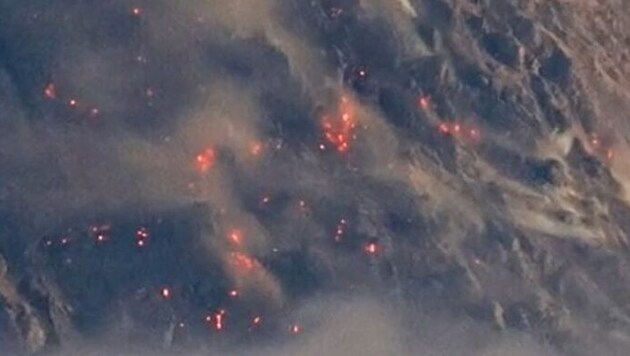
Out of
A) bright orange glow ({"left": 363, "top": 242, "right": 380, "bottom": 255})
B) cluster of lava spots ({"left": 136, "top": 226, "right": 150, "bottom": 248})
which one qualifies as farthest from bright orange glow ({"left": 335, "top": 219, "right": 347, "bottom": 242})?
cluster of lava spots ({"left": 136, "top": 226, "right": 150, "bottom": 248})

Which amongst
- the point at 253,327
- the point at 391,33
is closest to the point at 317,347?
the point at 253,327

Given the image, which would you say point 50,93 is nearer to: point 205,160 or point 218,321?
point 205,160

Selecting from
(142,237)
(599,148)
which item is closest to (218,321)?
(142,237)

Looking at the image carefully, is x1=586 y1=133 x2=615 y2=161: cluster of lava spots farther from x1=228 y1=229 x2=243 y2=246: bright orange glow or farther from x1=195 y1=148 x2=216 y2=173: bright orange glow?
x1=195 y1=148 x2=216 y2=173: bright orange glow

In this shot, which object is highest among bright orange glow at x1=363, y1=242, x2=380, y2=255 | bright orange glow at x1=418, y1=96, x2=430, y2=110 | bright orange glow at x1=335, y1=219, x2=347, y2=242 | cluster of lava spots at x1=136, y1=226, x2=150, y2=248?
bright orange glow at x1=418, y1=96, x2=430, y2=110

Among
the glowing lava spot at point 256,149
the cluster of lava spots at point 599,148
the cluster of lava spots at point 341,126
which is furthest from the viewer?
the cluster of lava spots at point 599,148

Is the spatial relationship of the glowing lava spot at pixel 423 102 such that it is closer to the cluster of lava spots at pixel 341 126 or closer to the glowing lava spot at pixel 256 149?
the cluster of lava spots at pixel 341 126

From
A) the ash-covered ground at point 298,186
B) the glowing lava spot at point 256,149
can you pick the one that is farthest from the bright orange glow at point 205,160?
the glowing lava spot at point 256,149
